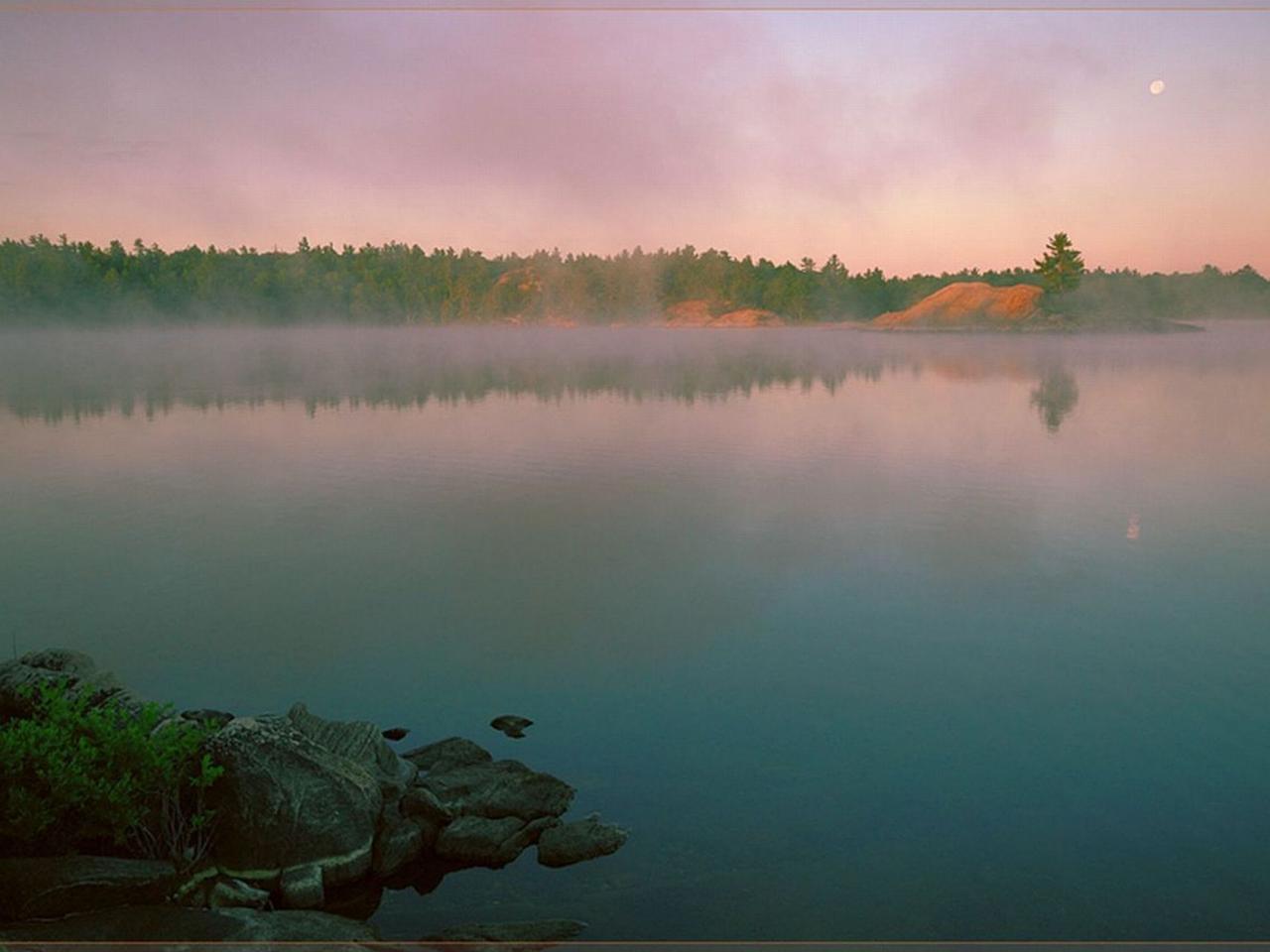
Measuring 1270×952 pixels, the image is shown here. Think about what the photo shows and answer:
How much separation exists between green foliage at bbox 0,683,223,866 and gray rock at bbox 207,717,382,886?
0.92ft

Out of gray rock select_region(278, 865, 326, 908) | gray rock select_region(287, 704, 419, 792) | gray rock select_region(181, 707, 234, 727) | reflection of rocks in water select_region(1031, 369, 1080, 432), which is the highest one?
reflection of rocks in water select_region(1031, 369, 1080, 432)

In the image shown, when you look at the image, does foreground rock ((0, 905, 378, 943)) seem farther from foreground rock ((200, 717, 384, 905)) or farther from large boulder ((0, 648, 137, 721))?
large boulder ((0, 648, 137, 721))

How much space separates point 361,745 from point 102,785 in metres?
3.68

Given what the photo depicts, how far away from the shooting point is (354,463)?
49.2 metres

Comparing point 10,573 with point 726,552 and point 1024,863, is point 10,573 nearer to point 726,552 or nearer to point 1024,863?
point 726,552

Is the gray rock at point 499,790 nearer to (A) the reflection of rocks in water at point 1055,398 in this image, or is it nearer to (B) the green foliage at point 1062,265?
(A) the reflection of rocks in water at point 1055,398

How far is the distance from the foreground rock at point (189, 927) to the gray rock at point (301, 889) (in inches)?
34.0

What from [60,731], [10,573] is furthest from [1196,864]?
[10,573]

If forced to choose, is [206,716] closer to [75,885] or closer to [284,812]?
[284,812]

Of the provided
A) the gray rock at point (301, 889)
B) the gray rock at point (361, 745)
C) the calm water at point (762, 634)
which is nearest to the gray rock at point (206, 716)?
the calm water at point (762, 634)

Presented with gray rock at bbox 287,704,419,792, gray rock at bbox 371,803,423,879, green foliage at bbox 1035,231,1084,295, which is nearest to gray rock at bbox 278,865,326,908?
gray rock at bbox 371,803,423,879

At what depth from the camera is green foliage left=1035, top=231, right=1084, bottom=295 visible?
189125 mm

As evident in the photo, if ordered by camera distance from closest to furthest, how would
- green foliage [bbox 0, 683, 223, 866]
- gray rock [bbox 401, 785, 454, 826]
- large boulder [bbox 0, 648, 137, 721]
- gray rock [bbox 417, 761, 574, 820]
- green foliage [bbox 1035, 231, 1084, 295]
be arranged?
green foliage [bbox 0, 683, 223, 866] → gray rock [bbox 401, 785, 454, 826] → gray rock [bbox 417, 761, 574, 820] → large boulder [bbox 0, 648, 137, 721] → green foliage [bbox 1035, 231, 1084, 295]

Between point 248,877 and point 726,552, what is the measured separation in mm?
19681
